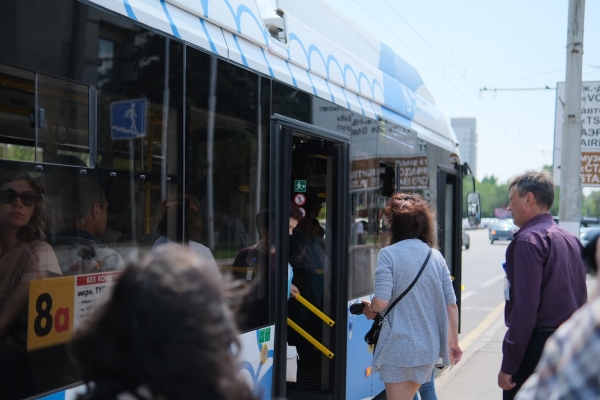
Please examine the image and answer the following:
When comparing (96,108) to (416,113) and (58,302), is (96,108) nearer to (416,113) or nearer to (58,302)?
(58,302)

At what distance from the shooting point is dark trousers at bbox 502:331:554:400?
3504 millimetres

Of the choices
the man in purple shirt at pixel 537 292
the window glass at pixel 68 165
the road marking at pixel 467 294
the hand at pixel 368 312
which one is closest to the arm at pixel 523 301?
the man in purple shirt at pixel 537 292

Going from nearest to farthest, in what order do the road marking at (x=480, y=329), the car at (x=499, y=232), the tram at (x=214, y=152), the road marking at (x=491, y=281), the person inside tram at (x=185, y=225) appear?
the tram at (x=214, y=152)
the person inside tram at (x=185, y=225)
the road marking at (x=480, y=329)
the road marking at (x=491, y=281)
the car at (x=499, y=232)

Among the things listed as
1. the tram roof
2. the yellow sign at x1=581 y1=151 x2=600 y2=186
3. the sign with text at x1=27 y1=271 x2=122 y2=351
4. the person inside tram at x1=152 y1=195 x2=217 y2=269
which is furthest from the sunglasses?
the yellow sign at x1=581 y1=151 x2=600 y2=186

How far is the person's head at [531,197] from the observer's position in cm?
376

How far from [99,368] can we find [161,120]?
1.73m

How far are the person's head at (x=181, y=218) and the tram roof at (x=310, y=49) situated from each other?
756mm

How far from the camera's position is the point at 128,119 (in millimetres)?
2658

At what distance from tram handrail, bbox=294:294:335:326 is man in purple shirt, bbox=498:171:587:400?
4.72 feet

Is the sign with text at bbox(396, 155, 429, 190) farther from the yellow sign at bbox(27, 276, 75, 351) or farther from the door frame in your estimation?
the yellow sign at bbox(27, 276, 75, 351)

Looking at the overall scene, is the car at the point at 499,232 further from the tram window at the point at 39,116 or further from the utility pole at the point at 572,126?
the tram window at the point at 39,116

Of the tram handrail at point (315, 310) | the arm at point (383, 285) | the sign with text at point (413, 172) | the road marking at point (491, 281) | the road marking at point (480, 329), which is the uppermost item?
the sign with text at point (413, 172)

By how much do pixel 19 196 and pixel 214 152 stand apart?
118 cm

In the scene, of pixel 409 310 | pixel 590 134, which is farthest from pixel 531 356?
pixel 590 134
